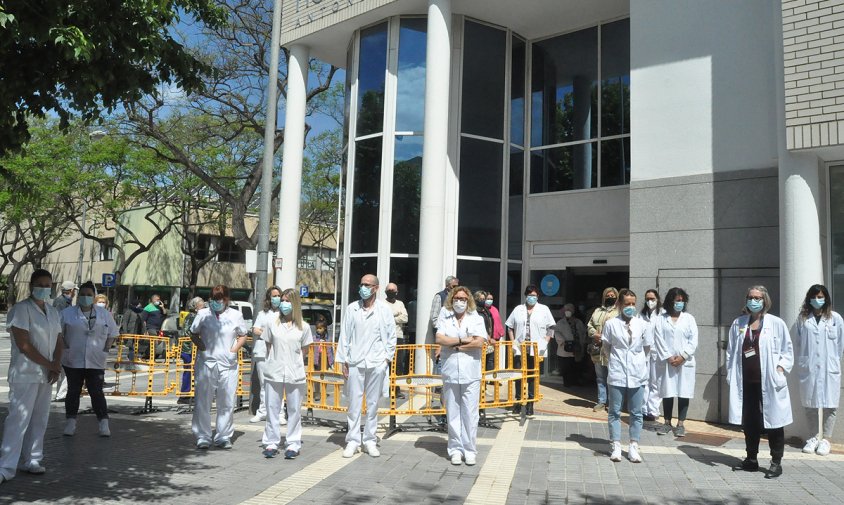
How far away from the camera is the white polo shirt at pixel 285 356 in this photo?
24.1ft

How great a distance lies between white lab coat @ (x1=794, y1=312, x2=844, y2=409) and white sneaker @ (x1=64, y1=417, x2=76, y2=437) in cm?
904

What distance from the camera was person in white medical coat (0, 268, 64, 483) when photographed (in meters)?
6.08

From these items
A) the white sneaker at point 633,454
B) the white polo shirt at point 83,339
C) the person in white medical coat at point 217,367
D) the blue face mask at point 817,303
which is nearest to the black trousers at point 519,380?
the white sneaker at point 633,454

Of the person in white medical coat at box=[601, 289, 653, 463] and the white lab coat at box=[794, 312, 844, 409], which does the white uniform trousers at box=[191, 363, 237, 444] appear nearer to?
the person in white medical coat at box=[601, 289, 653, 463]

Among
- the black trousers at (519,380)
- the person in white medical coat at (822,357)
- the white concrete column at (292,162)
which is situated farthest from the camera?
the white concrete column at (292,162)

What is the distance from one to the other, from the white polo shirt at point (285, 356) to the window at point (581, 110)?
29.4 ft

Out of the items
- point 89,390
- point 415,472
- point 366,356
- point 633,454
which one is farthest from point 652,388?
point 89,390

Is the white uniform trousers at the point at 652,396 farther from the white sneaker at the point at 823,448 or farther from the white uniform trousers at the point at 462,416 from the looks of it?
the white uniform trousers at the point at 462,416

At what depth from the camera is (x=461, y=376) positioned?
719 cm

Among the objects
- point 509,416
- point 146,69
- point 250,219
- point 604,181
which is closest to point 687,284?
point 509,416

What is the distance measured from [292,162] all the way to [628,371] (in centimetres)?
1130

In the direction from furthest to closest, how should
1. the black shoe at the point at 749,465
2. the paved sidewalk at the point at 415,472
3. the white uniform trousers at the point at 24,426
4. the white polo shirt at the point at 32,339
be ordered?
the black shoe at the point at 749,465
the white polo shirt at the point at 32,339
the white uniform trousers at the point at 24,426
the paved sidewalk at the point at 415,472

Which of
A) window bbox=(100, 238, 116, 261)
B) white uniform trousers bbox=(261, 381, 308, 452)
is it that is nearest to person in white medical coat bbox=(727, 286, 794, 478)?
white uniform trousers bbox=(261, 381, 308, 452)

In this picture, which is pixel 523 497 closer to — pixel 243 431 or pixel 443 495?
pixel 443 495
